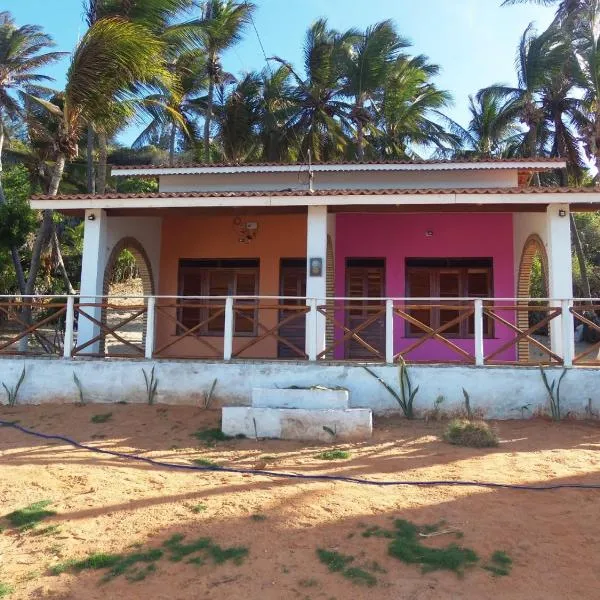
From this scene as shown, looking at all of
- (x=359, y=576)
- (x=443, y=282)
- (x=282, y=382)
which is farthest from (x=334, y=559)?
(x=443, y=282)

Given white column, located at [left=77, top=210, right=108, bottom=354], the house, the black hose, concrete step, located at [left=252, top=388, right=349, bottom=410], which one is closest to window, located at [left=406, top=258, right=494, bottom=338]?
the house

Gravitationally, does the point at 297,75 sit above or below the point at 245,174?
above

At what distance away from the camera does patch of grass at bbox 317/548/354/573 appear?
3.44m

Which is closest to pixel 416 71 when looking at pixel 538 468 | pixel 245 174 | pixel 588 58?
pixel 588 58

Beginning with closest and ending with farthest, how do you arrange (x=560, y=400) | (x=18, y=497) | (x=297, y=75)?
1. (x=18, y=497)
2. (x=560, y=400)
3. (x=297, y=75)

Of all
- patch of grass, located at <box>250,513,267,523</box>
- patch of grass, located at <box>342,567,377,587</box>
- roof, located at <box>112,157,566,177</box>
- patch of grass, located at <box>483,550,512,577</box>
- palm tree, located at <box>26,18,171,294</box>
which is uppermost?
palm tree, located at <box>26,18,171,294</box>

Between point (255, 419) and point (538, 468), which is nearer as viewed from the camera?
point (538, 468)

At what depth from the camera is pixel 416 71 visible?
22.4 m

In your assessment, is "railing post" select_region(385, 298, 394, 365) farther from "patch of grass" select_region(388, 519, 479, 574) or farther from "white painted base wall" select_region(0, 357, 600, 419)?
"patch of grass" select_region(388, 519, 479, 574)

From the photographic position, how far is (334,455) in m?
5.76

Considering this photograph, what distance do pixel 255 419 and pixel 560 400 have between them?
404 centimetres

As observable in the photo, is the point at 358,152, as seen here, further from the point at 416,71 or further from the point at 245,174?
the point at 245,174

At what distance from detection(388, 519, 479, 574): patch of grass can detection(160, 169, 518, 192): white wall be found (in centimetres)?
859

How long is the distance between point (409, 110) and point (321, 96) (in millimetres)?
4351
